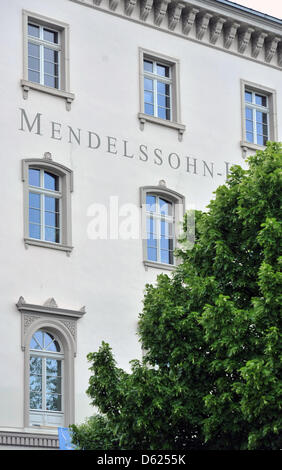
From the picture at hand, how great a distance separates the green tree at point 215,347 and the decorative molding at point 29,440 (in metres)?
2.86

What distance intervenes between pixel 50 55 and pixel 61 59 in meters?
0.32

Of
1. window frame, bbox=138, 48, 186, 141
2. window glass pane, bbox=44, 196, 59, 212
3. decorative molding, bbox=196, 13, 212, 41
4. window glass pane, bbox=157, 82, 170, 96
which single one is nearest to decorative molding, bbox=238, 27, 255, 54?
decorative molding, bbox=196, 13, 212, 41

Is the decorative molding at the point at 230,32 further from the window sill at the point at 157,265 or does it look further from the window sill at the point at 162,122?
the window sill at the point at 157,265

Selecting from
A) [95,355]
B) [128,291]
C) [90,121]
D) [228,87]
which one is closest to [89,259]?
[128,291]

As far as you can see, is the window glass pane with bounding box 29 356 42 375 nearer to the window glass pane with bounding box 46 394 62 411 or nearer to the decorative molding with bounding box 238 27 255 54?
the window glass pane with bounding box 46 394 62 411

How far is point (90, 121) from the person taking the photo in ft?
98.2

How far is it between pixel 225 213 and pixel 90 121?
730 centimetres

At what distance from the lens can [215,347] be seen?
2173 centimetres

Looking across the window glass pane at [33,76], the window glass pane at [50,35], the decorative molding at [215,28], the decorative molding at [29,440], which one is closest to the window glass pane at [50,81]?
the window glass pane at [33,76]

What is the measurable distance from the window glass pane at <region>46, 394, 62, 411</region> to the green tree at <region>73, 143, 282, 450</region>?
351cm

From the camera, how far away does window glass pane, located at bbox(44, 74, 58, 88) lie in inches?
1157

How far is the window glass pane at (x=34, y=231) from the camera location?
92.0 ft
